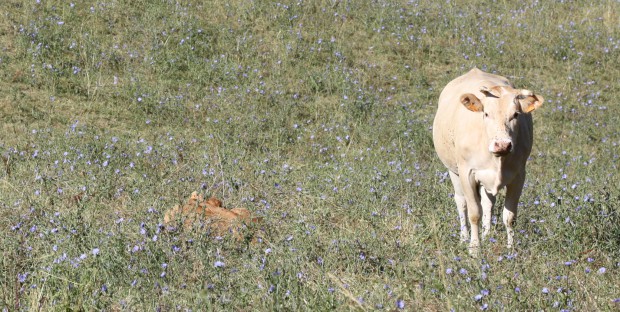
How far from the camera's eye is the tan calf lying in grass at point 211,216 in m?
6.83

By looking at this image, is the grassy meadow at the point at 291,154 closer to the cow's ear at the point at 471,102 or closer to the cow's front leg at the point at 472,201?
the cow's front leg at the point at 472,201

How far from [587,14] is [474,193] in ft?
36.7

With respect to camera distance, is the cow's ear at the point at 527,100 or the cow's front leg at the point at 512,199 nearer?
the cow's ear at the point at 527,100

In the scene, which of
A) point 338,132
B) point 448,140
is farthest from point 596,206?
point 338,132

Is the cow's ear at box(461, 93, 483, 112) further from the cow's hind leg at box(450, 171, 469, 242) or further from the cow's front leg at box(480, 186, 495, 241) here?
the cow's hind leg at box(450, 171, 469, 242)

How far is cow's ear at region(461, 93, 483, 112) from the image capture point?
7.12 meters

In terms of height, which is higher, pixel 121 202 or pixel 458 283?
pixel 458 283

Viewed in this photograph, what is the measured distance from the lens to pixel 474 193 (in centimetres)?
757

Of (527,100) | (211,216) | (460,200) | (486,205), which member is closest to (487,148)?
(527,100)

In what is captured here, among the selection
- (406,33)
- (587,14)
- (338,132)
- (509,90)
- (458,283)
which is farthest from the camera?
(587,14)

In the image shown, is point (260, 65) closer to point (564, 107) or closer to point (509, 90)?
point (564, 107)

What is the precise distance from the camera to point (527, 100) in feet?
22.9

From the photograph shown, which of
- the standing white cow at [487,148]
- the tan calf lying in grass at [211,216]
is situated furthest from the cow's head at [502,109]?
the tan calf lying in grass at [211,216]

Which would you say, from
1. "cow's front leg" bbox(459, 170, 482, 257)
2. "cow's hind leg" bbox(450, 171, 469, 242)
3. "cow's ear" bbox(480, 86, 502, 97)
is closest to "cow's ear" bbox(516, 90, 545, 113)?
"cow's ear" bbox(480, 86, 502, 97)
